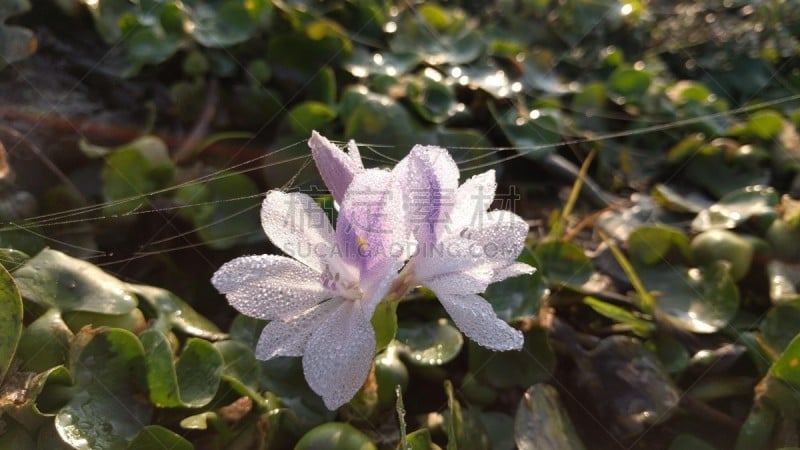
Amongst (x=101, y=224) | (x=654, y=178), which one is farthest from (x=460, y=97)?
(x=101, y=224)

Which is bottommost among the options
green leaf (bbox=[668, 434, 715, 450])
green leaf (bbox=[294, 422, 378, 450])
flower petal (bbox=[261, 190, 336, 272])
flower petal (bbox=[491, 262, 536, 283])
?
green leaf (bbox=[668, 434, 715, 450])

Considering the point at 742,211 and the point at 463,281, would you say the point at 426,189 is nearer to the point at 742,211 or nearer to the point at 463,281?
the point at 463,281

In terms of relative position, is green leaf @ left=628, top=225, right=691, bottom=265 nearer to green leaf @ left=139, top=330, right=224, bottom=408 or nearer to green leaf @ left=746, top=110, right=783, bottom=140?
green leaf @ left=746, top=110, right=783, bottom=140

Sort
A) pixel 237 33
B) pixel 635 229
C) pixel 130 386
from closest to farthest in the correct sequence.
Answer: pixel 130 386, pixel 635 229, pixel 237 33

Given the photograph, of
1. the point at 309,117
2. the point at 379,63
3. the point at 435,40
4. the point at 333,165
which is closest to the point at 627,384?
the point at 333,165

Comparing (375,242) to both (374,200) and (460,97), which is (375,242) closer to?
(374,200)

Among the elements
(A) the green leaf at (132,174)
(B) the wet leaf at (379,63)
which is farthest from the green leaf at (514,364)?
(B) the wet leaf at (379,63)

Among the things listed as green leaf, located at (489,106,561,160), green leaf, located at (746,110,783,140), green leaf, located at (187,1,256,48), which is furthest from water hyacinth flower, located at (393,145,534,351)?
green leaf, located at (746,110,783,140)
